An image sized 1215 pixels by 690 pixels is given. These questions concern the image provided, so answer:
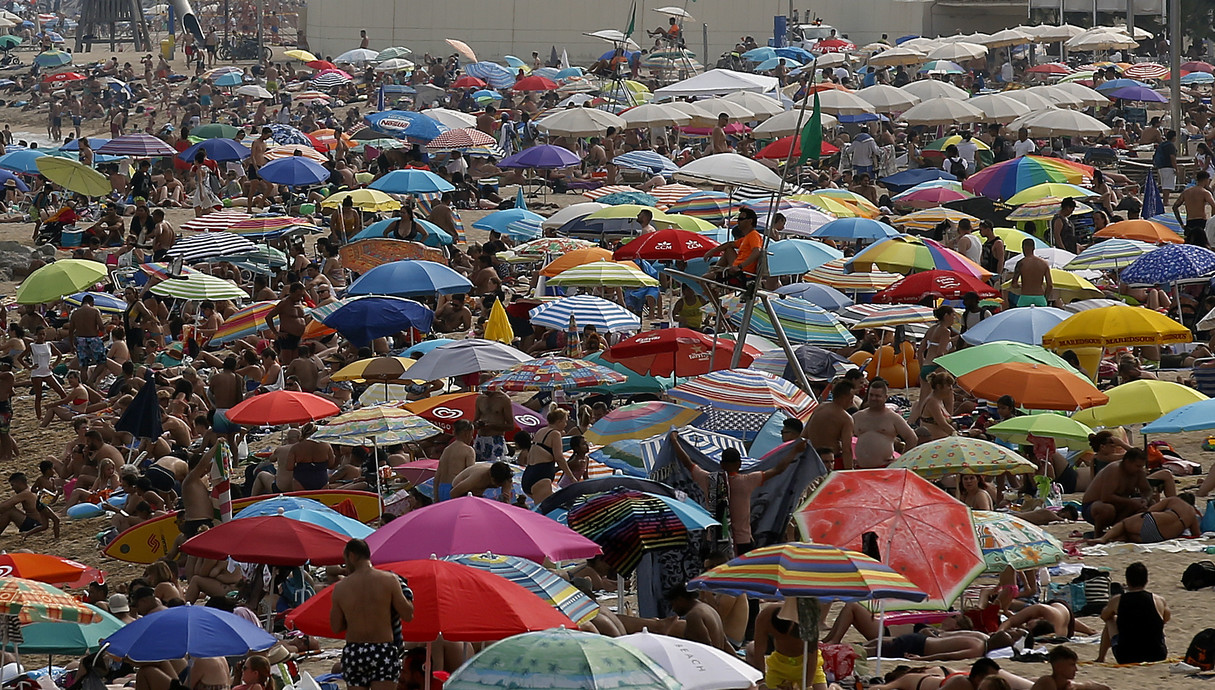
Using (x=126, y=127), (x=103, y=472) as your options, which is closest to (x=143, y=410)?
(x=103, y=472)

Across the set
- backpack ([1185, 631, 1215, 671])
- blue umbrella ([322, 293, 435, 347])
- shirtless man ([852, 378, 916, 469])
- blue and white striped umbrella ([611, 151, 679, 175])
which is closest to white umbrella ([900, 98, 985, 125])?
blue and white striped umbrella ([611, 151, 679, 175])

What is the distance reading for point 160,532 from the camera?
1276 centimetres

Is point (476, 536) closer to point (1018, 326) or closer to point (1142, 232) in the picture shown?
point (1018, 326)

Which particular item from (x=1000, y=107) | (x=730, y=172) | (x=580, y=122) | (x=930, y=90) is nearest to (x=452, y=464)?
(x=730, y=172)

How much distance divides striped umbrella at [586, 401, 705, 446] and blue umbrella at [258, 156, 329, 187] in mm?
15820

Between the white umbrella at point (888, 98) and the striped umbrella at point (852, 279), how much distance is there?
14.0 m

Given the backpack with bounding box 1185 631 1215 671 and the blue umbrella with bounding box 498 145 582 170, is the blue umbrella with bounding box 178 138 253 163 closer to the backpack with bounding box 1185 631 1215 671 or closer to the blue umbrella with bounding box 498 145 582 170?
the blue umbrella with bounding box 498 145 582 170

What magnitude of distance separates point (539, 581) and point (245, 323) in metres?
11.3

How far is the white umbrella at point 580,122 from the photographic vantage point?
29734 mm

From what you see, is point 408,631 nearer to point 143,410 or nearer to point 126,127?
point 143,410

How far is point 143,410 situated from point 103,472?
0.69 meters

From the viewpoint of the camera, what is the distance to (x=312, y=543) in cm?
979

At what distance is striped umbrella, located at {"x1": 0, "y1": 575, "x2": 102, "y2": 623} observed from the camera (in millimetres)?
8789

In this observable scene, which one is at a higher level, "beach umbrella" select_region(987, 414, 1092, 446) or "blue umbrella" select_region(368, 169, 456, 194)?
"beach umbrella" select_region(987, 414, 1092, 446)
